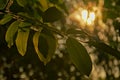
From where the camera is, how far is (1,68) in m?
4.06

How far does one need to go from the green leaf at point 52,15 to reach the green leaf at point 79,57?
90 mm

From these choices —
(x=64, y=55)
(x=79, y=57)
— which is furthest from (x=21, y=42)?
(x=64, y=55)

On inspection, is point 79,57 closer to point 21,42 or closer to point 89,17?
point 21,42

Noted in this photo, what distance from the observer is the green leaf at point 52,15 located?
0.73 meters

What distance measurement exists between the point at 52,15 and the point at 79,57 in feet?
0.47

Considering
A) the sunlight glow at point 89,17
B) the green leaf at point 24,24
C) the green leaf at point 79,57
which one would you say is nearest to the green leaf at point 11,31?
the green leaf at point 24,24

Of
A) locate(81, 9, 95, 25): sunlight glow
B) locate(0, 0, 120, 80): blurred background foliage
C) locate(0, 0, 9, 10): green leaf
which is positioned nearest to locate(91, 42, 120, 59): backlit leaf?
locate(0, 0, 120, 80): blurred background foliage

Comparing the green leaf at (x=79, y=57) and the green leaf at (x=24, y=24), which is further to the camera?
the green leaf at (x=24, y=24)

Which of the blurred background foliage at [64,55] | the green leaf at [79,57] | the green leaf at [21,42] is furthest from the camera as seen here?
the blurred background foliage at [64,55]

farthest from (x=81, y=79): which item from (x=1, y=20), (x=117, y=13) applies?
(x=1, y=20)

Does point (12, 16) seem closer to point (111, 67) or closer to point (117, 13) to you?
point (117, 13)

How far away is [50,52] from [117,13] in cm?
70

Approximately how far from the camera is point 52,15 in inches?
29.1

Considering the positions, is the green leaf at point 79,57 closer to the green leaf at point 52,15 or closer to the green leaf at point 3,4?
the green leaf at point 52,15
